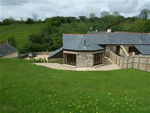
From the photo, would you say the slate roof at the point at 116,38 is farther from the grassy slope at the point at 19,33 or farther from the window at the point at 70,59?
the grassy slope at the point at 19,33

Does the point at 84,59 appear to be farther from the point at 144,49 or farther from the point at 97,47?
the point at 144,49

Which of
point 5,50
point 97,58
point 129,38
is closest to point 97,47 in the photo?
point 97,58

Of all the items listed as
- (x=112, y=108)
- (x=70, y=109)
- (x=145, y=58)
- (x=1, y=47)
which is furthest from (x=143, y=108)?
(x=1, y=47)

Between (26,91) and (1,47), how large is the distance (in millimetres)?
32439

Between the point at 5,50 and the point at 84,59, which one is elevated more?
the point at 5,50

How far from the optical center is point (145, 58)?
2075 centimetres

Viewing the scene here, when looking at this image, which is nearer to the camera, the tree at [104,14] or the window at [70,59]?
the window at [70,59]

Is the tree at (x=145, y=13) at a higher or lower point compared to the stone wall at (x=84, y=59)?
higher

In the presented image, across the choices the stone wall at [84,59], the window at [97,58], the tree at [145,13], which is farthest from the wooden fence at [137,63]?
the tree at [145,13]

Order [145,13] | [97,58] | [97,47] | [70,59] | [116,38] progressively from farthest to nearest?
[145,13] < [116,38] < [97,47] < [97,58] < [70,59]

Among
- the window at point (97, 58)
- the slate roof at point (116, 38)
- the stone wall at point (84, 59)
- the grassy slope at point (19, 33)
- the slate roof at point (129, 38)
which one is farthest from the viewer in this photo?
the grassy slope at point (19, 33)

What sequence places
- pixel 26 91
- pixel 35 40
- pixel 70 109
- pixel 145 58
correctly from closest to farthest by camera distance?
pixel 70 109, pixel 26 91, pixel 145 58, pixel 35 40

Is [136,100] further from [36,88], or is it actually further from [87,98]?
[36,88]

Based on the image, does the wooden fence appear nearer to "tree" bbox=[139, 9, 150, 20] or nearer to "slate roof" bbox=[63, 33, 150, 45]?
"slate roof" bbox=[63, 33, 150, 45]
